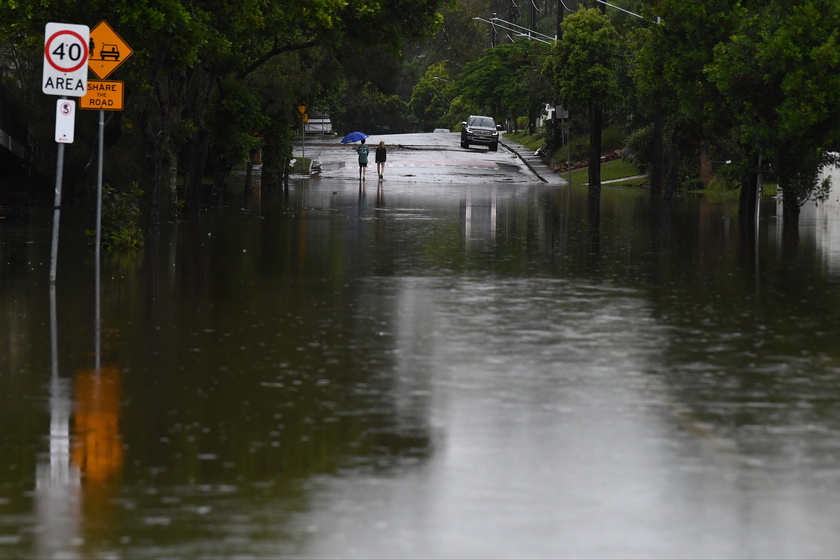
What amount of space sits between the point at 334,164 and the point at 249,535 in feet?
211

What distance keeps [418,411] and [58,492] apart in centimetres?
268

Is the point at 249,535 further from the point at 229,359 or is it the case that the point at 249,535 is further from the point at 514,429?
the point at 229,359

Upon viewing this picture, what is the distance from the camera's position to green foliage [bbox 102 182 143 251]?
68.5 feet

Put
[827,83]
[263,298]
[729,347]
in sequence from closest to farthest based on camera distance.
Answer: [729,347] < [263,298] < [827,83]

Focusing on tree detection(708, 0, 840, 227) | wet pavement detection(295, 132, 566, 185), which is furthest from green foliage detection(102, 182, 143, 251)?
wet pavement detection(295, 132, 566, 185)

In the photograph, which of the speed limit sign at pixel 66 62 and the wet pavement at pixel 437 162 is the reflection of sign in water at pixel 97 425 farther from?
the wet pavement at pixel 437 162

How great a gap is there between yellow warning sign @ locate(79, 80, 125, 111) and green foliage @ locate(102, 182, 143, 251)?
6.70ft

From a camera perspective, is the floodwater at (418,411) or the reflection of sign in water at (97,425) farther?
the reflection of sign in water at (97,425)

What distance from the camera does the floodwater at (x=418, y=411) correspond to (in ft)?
20.3

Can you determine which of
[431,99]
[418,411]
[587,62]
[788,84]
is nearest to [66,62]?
[418,411]

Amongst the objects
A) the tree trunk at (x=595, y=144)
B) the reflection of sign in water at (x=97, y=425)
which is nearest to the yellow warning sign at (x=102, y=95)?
the reflection of sign in water at (x=97, y=425)

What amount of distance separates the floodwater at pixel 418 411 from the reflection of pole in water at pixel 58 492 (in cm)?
2

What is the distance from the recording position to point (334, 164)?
69.9 metres

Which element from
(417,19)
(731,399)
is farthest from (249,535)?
(417,19)
